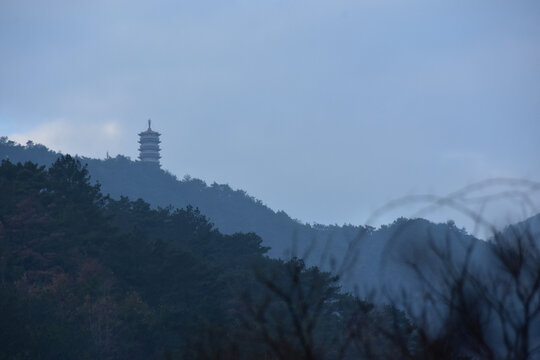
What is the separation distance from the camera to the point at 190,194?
11144cm

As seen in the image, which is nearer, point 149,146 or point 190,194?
point 190,194

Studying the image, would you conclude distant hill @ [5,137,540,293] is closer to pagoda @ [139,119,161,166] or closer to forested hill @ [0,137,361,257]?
forested hill @ [0,137,361,257]

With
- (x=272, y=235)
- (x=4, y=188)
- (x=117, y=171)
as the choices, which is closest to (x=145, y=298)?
(x=4, y=188)

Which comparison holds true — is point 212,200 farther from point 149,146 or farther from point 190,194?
point 149,146

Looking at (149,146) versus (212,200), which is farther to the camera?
(149,146)

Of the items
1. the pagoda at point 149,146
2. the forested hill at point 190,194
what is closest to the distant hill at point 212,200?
the forested hill at point 190,194

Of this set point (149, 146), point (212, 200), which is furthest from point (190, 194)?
point (149, 146)

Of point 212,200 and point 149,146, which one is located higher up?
point 149,146

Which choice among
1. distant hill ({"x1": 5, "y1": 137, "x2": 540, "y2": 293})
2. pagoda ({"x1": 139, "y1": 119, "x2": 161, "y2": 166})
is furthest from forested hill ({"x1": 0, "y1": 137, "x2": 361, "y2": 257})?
pagoda ({"x1": 139, "y1": 119, "x2": 161, "y2": 166})

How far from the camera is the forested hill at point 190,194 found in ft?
337

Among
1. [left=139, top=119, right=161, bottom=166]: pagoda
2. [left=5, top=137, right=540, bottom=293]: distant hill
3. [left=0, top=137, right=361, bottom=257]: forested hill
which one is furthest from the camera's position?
[left=139, top=119, right=161, bottom=166]: pagoda

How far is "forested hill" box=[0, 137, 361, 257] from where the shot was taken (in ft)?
337

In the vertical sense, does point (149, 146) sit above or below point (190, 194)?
above

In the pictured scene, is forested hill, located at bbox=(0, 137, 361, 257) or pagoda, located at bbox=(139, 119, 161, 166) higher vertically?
pagoda, located at bbox=(139, 119, 161, 166)
